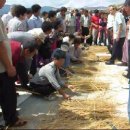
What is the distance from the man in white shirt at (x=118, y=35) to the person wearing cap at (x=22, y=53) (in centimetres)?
432

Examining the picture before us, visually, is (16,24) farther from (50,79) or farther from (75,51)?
(75,51)

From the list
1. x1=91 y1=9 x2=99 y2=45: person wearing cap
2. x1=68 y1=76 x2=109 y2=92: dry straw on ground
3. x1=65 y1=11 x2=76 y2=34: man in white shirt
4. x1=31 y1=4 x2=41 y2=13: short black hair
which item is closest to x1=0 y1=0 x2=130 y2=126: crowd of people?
x1=31 y1=4 x2=41 y2=13: short black hair

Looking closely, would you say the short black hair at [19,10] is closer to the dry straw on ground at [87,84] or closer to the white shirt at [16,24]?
the white shirt at [16,24]

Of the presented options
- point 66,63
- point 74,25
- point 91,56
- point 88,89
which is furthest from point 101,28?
point 88,89

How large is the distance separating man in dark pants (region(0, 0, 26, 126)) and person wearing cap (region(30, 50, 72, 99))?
1.35 meters

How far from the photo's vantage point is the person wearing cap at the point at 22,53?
5.25m

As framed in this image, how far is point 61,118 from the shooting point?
207 inches

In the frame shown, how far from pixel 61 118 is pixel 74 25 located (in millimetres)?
11695

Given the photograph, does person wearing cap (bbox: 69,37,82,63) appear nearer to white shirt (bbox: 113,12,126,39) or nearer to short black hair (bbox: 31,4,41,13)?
white shirt (bbox: 113,12,126,39)

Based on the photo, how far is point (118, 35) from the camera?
10.1m

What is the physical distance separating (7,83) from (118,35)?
5983mm

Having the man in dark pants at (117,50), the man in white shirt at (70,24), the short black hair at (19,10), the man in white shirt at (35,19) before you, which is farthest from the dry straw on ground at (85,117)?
the man in white shirt at (70,24)

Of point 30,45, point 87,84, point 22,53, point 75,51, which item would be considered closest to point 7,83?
point 22,53

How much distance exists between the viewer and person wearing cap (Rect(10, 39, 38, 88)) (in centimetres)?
525
